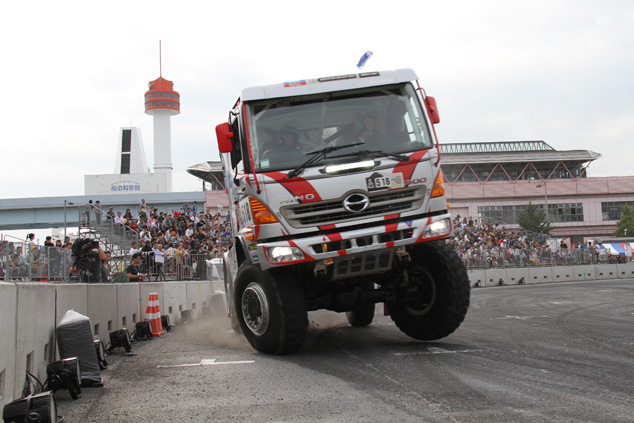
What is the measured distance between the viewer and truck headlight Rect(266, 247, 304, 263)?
7590mm

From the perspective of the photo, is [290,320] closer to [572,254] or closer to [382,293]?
[382,293]

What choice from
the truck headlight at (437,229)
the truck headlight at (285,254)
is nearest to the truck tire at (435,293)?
the truck headlight at (437,229)

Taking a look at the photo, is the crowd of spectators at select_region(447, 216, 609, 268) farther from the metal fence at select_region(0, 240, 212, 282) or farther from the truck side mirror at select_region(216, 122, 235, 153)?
the truck side mirror at select_region(216, 122, 235, 153)

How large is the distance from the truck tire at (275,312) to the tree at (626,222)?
65.5 metres

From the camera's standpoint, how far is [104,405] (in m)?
5.77

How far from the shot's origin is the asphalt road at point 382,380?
16.0 feet

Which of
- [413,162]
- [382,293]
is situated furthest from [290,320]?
[413,162]

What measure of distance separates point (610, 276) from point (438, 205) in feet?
117

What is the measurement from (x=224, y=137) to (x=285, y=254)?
5.99 feet

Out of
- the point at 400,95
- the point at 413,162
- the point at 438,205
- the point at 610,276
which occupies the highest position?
the point at 400,95

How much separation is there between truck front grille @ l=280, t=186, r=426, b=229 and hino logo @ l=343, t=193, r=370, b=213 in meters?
0.04

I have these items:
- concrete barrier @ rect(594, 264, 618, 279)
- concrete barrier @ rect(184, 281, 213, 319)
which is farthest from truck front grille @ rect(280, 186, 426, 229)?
concrete barrier @ rect(594, 264, 618, 279)

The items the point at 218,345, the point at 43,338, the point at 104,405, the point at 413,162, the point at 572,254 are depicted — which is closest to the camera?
the point at 104,405

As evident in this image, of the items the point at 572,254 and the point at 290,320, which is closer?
the point at 290,320
